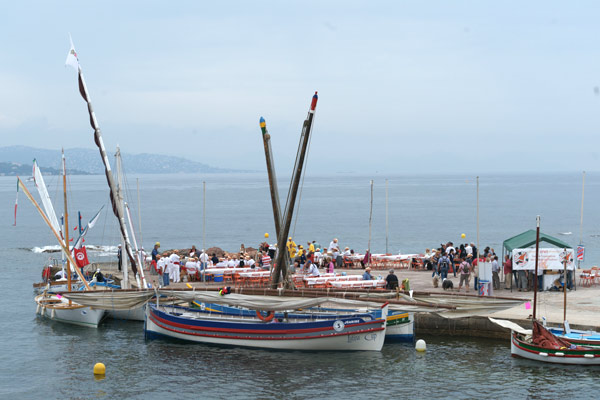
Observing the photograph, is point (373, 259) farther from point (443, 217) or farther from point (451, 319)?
point (443, 217)

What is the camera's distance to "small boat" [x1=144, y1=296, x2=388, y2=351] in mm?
A: 23438

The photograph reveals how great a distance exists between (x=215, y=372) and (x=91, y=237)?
2788 inches

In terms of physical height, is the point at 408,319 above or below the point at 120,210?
below

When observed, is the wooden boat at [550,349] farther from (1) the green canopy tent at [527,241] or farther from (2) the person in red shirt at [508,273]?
(1) the green canopy tent at [527,241]

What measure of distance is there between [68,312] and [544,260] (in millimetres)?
18765

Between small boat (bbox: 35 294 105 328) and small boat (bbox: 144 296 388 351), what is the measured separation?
3.12 meters

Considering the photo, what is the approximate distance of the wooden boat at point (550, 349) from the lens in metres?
21.0

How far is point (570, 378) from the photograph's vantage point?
20516 mm

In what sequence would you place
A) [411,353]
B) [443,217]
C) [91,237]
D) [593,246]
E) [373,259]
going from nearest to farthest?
[411,353]
[373,259]
[593,246]
[91,237]
[443,217]

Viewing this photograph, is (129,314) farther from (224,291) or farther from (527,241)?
(527,241)

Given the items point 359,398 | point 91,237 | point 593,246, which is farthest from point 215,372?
point 91,237

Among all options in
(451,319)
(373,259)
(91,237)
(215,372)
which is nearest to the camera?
(215,372)

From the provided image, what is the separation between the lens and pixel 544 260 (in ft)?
91.3

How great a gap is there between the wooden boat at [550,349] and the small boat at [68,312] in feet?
51.7
